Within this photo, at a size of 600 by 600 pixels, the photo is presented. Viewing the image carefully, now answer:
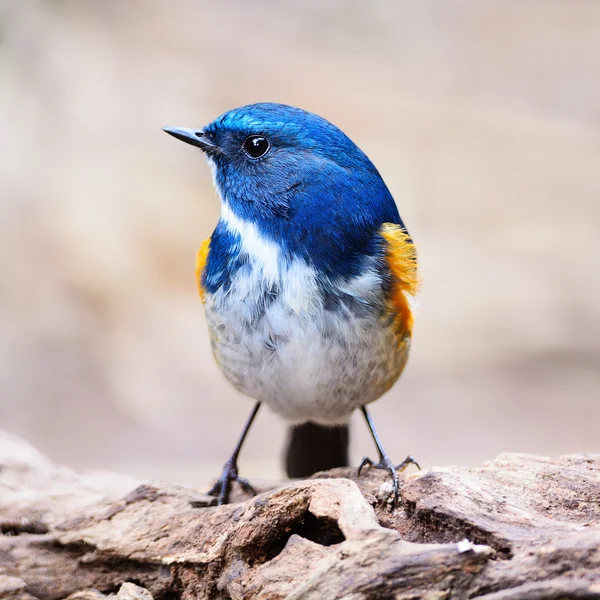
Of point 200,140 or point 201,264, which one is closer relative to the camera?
point 200,140

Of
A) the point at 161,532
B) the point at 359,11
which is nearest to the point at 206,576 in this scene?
the point at 161,532

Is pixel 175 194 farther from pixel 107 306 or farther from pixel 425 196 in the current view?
pixel 425 196

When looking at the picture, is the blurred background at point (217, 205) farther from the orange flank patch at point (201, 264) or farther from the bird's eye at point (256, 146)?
the bird's eye at point (256, 146)

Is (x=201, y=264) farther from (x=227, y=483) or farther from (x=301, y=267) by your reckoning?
(x=227, y=483)

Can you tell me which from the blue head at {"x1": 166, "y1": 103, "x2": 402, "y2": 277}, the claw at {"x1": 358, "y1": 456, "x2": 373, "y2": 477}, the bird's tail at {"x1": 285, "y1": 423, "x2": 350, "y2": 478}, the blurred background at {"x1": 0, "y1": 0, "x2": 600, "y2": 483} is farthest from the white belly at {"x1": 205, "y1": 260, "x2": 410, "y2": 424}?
the blurred background at {"x1": 0, "y1": 0, "x2": 600, "y2": 483}

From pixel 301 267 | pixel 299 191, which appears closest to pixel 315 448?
pixel 301 267

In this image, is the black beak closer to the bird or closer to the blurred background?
the bird

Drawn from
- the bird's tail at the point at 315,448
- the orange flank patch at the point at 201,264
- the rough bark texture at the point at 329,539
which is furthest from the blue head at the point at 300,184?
the bird's tail at the point at 315,448
